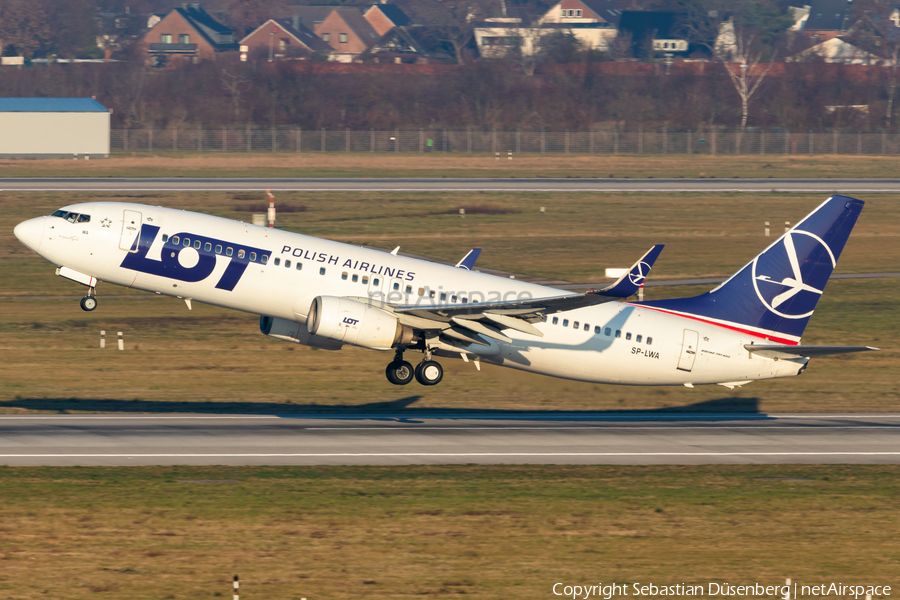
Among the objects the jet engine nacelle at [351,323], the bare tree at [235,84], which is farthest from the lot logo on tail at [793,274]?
the bare tree at [235,84]

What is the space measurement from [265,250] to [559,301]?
11.4m

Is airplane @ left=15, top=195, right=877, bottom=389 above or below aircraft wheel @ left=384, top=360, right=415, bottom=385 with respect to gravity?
above

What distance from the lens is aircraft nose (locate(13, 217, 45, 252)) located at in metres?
40.2

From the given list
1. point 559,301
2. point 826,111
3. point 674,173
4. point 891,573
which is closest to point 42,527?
point 559,301

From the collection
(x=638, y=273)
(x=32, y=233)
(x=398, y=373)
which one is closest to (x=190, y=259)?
(x=32, y=233)

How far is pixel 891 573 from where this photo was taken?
2828 centimetres

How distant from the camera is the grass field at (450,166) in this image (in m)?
117

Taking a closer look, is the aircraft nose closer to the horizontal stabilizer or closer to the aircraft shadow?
the aircraft shadow

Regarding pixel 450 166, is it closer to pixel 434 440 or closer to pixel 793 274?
pixel 793 274

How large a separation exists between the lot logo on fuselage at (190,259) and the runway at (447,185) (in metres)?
58.9

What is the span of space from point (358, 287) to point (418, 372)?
4.03m

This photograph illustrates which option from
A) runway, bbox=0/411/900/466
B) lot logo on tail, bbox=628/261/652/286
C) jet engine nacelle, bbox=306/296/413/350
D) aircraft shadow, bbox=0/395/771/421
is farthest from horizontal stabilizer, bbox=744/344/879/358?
jet engine nacelle, bbox=306/296/413/350

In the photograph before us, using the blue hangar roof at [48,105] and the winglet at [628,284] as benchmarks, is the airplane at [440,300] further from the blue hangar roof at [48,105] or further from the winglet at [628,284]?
the blue hangar roof at [48,105]

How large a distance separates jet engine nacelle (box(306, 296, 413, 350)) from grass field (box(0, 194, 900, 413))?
6.44 meters
